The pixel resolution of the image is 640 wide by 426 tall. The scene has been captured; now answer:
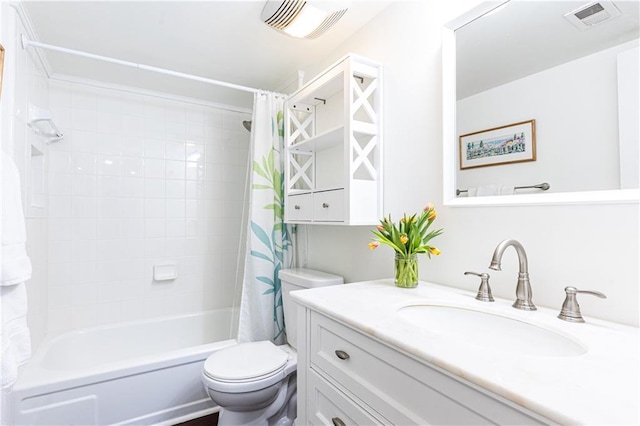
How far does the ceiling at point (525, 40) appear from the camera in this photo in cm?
90

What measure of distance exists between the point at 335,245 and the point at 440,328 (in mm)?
996

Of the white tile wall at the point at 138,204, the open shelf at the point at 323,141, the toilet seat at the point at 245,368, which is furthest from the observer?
the white tile wall at the point at 138,204

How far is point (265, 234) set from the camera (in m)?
2.11

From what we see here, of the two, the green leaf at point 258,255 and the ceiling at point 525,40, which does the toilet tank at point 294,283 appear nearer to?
the green leaf at point 258,255

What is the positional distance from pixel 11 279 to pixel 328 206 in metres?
1.26

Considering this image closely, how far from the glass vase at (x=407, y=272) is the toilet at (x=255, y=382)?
1.96 feet

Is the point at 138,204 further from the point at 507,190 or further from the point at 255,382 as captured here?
the point at 507,190

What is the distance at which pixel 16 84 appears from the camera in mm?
1561

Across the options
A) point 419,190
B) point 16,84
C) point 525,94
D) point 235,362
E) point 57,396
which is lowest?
point 57,396

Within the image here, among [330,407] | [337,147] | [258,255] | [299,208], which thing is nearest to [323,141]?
[337,147]

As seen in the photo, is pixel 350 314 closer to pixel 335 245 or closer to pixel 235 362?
pixel 235 362

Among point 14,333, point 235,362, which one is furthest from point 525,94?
point 14,333

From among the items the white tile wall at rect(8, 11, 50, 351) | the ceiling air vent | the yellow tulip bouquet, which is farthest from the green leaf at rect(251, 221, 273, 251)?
the ceiling air vent

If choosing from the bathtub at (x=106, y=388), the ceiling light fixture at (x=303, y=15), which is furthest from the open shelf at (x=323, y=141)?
the bathtub at (x=106, y=388)
